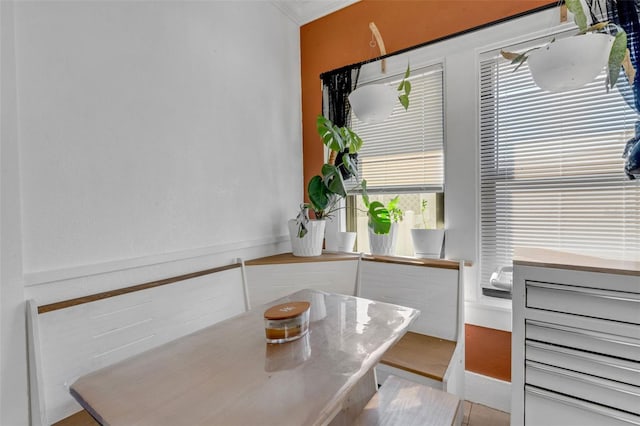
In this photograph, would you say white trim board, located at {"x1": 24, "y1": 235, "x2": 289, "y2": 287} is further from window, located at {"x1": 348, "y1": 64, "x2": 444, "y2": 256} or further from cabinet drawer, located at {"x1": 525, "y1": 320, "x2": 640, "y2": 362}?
cabinet drawer, located at {"x1": 525, "y1": 320, "x2": 640, "y2": 362}

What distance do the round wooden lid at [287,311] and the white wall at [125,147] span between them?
0.94m

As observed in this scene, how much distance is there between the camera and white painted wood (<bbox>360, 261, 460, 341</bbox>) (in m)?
1.85

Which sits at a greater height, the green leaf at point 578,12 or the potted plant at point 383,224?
the green leaf at point 578,12

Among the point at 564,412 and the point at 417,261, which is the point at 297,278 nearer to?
the point at 417,261

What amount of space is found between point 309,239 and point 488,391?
160cm

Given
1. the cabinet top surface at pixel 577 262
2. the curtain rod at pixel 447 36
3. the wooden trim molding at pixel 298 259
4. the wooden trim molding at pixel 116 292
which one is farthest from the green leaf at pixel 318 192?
the cabinet top surface at pixel 577 262

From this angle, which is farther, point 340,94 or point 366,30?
point 340,94

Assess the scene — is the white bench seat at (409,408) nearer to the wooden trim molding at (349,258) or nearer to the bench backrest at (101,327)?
the wooden trim molding at (349,258)

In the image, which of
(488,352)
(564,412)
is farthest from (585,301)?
(488,352)

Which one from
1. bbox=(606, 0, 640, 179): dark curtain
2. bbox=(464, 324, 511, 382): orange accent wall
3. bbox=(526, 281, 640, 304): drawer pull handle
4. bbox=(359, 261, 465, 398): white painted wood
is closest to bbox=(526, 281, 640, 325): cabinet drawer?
bbox=(526, 281, 640, 304): drawer pull handle

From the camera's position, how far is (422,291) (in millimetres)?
1943

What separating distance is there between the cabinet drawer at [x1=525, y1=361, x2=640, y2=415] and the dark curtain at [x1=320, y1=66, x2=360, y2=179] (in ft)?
5.63

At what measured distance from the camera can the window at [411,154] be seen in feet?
7.07

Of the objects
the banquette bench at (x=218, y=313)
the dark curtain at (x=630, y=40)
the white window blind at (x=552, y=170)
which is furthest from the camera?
the white window blind at (x=552, y=170)
